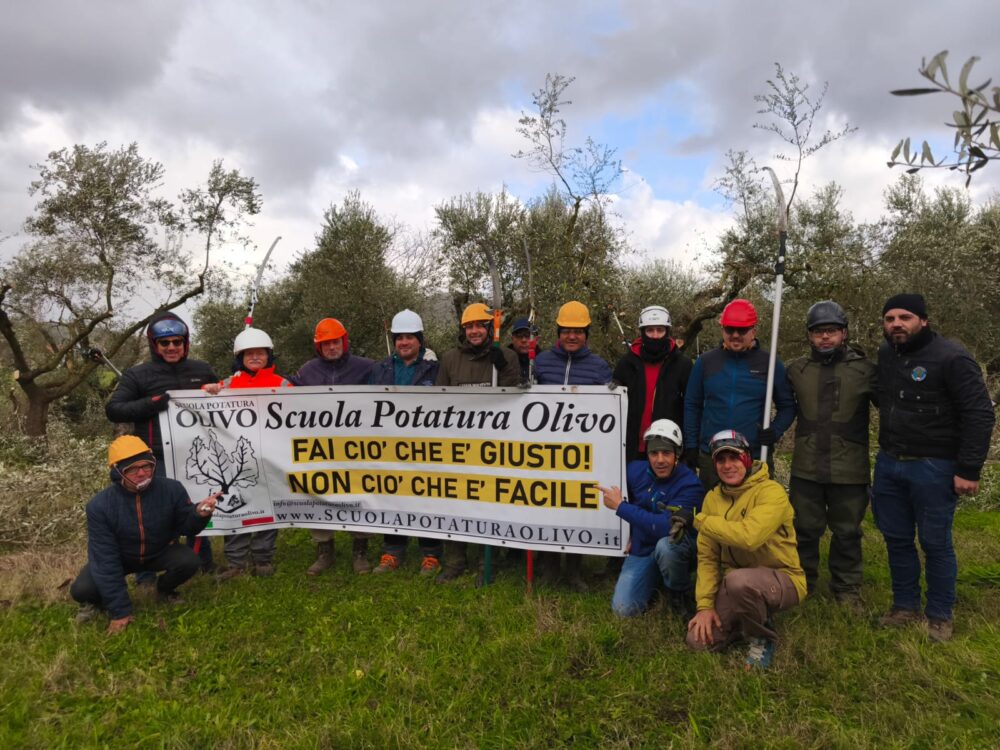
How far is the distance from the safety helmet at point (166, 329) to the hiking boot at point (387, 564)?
284cm

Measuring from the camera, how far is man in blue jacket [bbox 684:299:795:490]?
5098mm

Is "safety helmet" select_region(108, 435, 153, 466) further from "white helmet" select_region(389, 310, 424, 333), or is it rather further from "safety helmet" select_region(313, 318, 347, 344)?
"white helmet" select_region(389, 310, 424, 333)

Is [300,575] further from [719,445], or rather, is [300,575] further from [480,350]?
[719,445]

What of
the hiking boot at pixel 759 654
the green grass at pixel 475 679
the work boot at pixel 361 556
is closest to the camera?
the green grass at pixel 475 679

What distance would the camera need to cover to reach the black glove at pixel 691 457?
5.50 m

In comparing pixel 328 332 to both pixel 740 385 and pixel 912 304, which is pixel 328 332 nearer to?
pixel 740 385

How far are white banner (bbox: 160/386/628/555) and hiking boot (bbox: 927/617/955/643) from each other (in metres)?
2.20

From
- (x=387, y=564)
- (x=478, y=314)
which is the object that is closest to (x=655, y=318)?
(x=478, y=314)

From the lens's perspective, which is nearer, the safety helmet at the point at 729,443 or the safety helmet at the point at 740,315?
the safety helmet at the point at 729,443

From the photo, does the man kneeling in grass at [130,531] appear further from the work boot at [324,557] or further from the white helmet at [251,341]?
the white helmet at [251,341]

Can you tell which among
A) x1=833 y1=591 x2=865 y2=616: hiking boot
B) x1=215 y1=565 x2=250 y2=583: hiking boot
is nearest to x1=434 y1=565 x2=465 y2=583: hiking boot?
x1=215 y1=565 x2=250 y2=583: hiking boot

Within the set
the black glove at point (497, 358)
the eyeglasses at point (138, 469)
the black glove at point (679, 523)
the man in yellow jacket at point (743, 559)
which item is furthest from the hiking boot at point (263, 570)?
the man in yellow jacket at point (743, 559)

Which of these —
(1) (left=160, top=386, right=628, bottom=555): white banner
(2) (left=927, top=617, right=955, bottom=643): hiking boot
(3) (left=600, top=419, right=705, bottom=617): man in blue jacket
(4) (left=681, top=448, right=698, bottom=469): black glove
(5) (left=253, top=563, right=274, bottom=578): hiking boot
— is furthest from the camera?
(5) (left=253, top=563, right=274, bottom=578): hiking boot

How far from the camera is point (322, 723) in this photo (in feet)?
12.0
